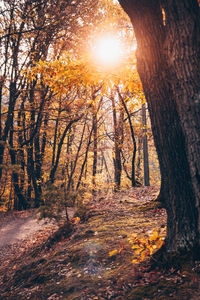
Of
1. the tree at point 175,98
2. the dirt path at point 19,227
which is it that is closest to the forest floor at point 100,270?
the tree at point 175,98

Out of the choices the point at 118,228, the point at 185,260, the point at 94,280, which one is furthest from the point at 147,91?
the point at 118,228

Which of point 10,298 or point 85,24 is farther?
point 85,24

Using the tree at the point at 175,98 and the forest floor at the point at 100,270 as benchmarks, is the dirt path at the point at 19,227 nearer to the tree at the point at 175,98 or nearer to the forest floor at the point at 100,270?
the forest floor at the point at 100,270

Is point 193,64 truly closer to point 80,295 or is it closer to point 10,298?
point 80,295

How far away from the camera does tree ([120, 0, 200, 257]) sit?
2695 millimetres

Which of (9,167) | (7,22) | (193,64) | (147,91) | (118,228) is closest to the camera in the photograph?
(193,64)

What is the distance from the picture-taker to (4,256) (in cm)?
690

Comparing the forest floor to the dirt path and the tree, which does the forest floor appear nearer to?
the tree

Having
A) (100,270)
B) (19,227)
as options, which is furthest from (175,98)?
(19,227)

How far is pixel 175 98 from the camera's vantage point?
2857mm

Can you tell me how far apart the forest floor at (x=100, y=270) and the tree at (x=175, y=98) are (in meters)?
0.50

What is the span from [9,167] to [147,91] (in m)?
8.31

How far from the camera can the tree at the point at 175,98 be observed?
8.84 feet

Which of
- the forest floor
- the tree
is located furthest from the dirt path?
the tree
